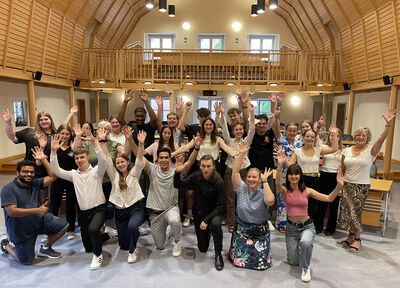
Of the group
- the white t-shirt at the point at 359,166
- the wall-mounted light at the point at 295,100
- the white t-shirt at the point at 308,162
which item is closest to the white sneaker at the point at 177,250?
the white t-shirt at the point at 308,162

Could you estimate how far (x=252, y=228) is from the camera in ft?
9.73

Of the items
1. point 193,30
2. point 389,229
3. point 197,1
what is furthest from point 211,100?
point 389,229

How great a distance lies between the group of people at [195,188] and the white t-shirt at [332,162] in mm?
12

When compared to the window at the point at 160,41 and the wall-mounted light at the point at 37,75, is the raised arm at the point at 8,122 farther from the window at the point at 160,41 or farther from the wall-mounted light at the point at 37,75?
the window at the point at 160,41

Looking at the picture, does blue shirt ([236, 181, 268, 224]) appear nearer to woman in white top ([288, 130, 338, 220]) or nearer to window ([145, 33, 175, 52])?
woman in white top ([288, 130, 338, 220])

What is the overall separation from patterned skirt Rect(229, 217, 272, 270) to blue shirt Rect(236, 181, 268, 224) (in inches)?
2.8

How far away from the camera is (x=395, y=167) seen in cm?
755

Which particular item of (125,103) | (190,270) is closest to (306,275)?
(190,270)

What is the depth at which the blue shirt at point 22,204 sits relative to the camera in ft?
9.00

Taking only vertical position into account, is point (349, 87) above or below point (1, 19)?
below

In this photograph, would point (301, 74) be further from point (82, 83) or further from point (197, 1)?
point (82, 83)

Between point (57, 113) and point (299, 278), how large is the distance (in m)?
10.3

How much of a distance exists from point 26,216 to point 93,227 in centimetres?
70

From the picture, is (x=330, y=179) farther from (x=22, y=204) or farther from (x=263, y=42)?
(x=263, y=42)
